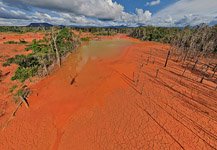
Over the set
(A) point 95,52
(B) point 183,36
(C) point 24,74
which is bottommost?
(A) point 95,52

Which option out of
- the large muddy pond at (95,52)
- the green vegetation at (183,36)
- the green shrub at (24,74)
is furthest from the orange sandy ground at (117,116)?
the green vegetation at (183,36)

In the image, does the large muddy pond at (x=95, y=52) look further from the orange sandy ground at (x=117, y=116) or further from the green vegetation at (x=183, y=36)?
the green vegetation at (x=183, y=36)

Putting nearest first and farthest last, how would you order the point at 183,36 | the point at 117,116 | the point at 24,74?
the point at 117,116 → the point at 24,74 → the point at 183,36

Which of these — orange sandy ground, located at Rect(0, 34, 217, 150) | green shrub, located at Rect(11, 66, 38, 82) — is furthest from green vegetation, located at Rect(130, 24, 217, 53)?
green shrub, located at Rect(11, 66, 38, 82)

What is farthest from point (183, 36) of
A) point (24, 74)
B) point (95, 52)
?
point (24, 74)

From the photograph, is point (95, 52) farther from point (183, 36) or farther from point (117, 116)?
point (117, 116)

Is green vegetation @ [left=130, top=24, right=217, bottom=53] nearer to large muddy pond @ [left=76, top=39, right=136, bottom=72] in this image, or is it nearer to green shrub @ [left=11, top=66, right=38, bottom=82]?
large muddy pond @ [left=76, top=39, right=136, bottom=72]

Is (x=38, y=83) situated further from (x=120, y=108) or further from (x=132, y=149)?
(x=132, y=149)

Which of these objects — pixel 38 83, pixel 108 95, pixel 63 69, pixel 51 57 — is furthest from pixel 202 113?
pixel 51 57
